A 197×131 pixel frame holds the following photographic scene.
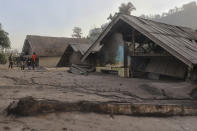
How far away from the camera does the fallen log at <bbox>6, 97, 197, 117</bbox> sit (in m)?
4.07

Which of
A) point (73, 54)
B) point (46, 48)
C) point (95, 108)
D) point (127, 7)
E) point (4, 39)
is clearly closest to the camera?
point (95, 108)

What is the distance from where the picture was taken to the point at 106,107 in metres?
4.69

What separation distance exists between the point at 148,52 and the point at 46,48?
18547 millimetres

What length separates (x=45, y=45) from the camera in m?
27.3

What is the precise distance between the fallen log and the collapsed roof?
22292mm

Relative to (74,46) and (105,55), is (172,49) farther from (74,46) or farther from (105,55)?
(74,46)

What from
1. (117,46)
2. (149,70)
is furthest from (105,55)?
(149,70)

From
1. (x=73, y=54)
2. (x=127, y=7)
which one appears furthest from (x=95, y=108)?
(x=127, y=7)

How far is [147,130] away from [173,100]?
275cm

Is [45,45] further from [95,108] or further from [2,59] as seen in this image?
[95,108]

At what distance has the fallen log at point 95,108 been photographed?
4074mm

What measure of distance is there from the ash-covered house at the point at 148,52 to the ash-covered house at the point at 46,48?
42.1ft

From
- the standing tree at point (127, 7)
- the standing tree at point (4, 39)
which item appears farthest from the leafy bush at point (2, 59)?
the standing tree at point (127, 7)

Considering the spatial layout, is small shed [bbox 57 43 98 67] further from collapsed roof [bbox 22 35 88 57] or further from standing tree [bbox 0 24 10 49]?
standing tree [bbox 0 24 10 49]
